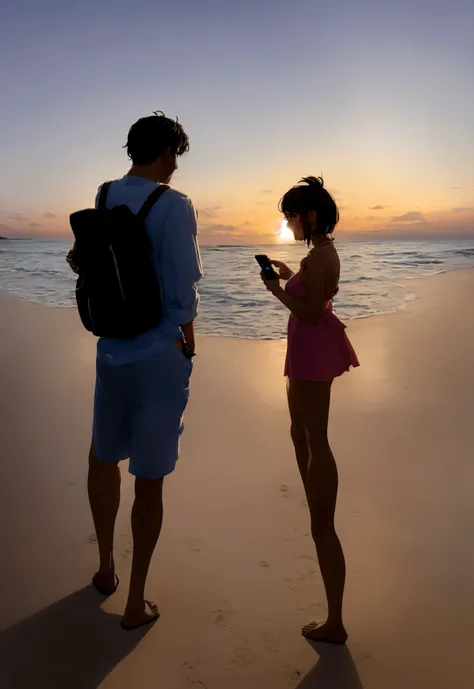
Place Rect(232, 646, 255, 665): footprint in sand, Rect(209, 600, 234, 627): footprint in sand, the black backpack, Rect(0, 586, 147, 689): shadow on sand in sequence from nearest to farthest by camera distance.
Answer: the black backpack → Rect(0, 586, 147, 689): shadow on sand → Rect(232, 646, 255, 665): footprint in sand → Rect(209, 600, 234, 627): footprint in sand

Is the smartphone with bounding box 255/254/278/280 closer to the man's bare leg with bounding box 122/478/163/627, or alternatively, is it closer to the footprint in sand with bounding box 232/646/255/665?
the man's bare leg with bounding box 122/478/163/627

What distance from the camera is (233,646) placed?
2.31m

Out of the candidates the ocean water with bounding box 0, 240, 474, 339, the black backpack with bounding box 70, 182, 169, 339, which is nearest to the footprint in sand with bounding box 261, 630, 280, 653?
the black backpack with bounding box 70, 182, 169, 339

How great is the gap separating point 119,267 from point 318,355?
88 centimetres

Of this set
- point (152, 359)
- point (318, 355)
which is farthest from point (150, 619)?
point (318, 355)

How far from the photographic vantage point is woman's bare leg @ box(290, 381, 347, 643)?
7.44 feet

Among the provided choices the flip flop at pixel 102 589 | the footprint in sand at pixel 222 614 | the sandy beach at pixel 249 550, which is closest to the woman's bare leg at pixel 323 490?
the sandy beach at pixel 249 550

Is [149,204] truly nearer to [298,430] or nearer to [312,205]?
[312,205]

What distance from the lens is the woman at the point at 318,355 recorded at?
2215 millimetres

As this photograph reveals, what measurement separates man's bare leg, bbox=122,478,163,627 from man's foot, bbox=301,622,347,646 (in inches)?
30.0

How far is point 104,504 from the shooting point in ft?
8.44

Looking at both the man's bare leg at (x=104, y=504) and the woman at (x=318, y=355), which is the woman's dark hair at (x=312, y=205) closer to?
the woman at (x=318, y=355)

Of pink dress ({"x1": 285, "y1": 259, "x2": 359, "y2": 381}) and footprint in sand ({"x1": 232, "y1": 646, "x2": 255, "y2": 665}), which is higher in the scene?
pink dress ({"x1": 285, "y1": 259, "x2": 359, "y2": 381})

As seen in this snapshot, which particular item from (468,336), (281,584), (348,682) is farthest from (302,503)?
(468,336)
